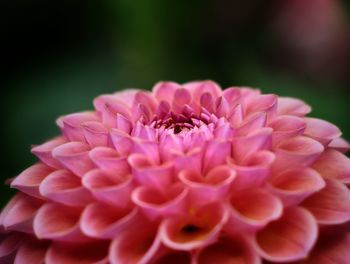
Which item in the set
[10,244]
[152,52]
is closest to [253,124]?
[10,244]

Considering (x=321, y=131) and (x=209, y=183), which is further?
(x=321, y=131)

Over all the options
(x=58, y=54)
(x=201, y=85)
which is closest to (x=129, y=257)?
(x=201, y=85)

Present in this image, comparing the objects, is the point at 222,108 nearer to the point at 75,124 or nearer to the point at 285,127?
the point at 285,127

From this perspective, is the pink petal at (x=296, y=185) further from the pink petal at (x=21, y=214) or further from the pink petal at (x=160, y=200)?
the pink petal at (x=21, y=214)

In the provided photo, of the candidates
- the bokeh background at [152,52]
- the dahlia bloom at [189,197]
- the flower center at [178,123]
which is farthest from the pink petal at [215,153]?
the bokeh background at [152,52]

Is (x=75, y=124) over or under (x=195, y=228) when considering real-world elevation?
over

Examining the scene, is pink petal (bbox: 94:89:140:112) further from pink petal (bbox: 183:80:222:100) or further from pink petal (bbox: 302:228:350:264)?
pink petal (bbox: 302:228:350:264)

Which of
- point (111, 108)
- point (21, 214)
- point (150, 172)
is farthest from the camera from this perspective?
point (111, 108)
